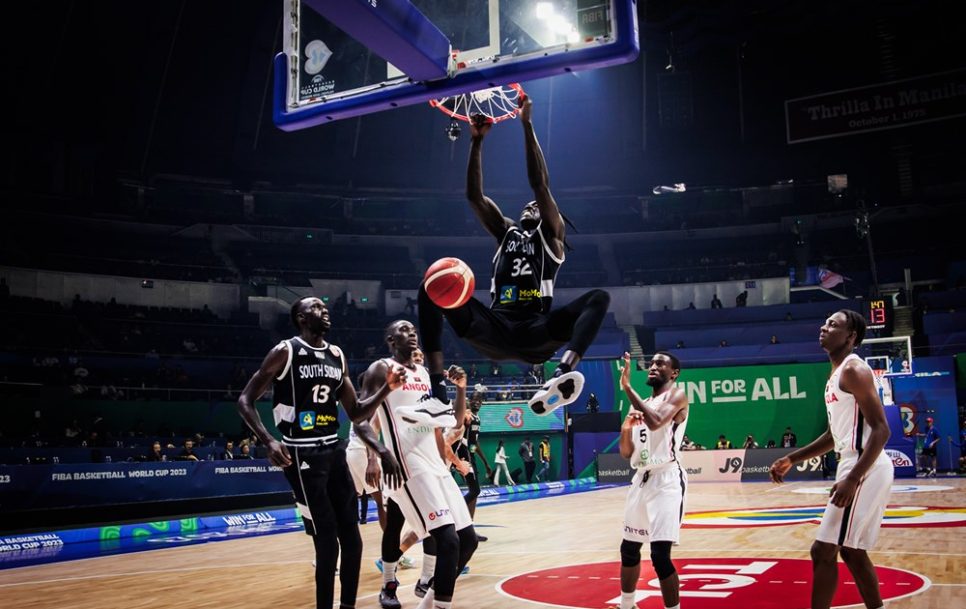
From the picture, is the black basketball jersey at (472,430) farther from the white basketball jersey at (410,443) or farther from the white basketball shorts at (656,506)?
the white basketball shorts at (656,506)

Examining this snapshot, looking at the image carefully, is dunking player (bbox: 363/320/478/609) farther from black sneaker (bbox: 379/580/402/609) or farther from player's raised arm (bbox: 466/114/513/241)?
player's raised arm (bbox: 466/114/513/241)

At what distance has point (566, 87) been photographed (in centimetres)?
3497

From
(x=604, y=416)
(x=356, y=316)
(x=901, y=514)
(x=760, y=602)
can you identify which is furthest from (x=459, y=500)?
(x=356, y=316)

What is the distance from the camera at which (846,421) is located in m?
5.54

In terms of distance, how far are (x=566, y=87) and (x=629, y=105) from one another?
2.88 metres

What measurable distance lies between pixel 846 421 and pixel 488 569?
4927 millimetres

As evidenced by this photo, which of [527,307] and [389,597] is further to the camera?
[389,597]

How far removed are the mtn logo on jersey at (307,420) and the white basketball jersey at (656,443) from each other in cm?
266

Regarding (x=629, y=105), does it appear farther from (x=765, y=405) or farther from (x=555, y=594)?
(x=555, y=594)

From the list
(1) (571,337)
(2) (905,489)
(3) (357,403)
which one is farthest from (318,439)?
(2) (905,489)

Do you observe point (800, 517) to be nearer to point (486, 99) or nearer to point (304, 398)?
point (486, 99)

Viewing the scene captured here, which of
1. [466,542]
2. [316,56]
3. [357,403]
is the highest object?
[316,56]

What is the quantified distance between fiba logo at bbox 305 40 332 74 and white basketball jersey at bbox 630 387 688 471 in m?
3.95

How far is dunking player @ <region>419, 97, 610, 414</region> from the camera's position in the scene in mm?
4867
